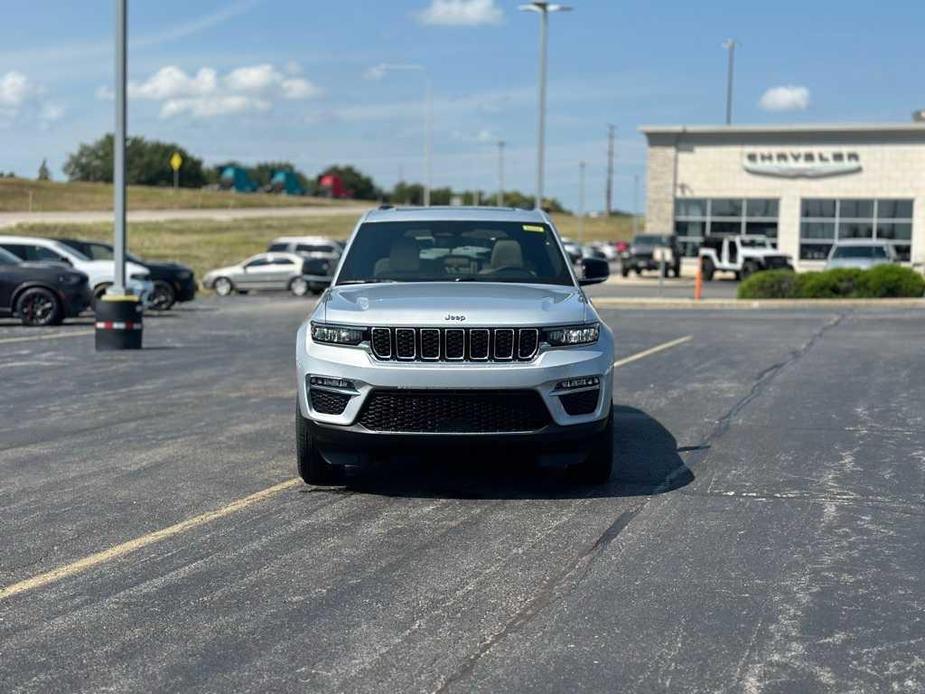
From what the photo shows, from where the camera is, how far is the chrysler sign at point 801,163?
56375 millimetres

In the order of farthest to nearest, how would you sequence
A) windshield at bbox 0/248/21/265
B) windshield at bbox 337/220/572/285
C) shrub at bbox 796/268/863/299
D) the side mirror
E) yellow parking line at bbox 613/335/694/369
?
shrub at bbox 796/268/863/299 → windshield at bbox 0/248/21/265 → yellow parking line at bbox 613/335/694/369 → the side mirror → windshield at bbox 337/220/572/285

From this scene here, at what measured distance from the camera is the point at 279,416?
11.6 m

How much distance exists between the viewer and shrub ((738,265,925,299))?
109 feet

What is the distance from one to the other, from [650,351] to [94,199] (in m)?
77.4

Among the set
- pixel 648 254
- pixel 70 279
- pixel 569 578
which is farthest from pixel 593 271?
pixel 648 254

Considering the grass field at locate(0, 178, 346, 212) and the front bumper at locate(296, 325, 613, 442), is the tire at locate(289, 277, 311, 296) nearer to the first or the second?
the front bumper at locate(296, 325, 613, 442)

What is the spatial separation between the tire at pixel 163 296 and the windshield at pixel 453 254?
21408mm

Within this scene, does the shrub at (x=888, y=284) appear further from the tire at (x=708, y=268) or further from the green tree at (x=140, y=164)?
the green tree at (x=140, y=164)

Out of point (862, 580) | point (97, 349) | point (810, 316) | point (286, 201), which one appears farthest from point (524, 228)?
point (286, 201)

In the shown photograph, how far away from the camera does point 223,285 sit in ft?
136

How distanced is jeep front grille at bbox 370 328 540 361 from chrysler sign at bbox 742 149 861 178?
51.9 metres

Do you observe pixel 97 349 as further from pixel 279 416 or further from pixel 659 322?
pixel 659 322

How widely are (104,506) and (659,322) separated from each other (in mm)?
18939

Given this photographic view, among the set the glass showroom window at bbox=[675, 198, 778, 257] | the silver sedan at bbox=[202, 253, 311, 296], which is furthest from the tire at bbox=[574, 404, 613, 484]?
the glass showroom window at bbox=[675, 198, 778, 257]
